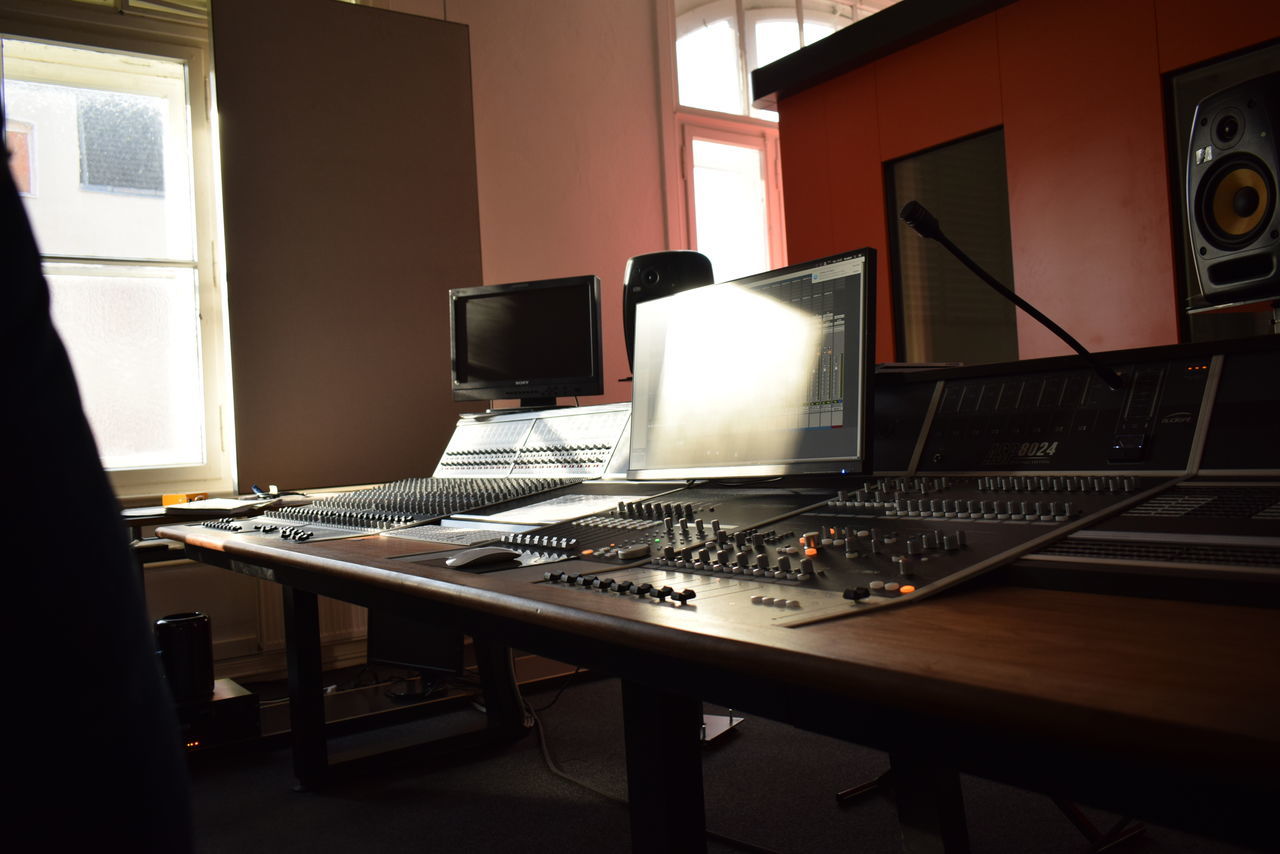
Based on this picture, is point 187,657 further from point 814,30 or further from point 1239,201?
point 814,30

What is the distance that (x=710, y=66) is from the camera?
205 inches

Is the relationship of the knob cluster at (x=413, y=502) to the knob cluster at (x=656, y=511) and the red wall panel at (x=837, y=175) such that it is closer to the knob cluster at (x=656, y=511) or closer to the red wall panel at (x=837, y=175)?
the knob cluster at (x=656, y=511)

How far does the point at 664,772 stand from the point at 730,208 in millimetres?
Answer: 4620

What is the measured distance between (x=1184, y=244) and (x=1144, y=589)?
326cm

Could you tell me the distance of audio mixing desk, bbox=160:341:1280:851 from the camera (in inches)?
19.7

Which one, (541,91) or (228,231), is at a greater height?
(541,91)

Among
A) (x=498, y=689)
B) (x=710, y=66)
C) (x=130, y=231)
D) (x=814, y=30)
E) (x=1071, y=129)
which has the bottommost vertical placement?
(x=498, y=689)

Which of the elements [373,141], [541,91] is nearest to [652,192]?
[541,91]

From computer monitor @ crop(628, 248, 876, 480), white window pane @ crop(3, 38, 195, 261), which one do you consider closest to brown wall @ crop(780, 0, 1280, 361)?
computer monitor @ crop(628, 248, 876, 480)

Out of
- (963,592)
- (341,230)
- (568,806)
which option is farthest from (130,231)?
(963,592)

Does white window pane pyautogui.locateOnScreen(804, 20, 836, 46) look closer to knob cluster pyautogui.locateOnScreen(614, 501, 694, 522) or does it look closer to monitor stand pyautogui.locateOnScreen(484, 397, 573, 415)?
monitor stand pyautogui.locateOnScreen(484, 397, 573, 415)

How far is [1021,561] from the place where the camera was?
32.3 inches

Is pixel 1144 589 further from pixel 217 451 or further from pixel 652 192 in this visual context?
pixel 652 192

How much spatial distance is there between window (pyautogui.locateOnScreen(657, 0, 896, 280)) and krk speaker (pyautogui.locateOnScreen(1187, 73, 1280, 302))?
3151 mm
